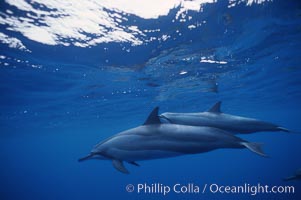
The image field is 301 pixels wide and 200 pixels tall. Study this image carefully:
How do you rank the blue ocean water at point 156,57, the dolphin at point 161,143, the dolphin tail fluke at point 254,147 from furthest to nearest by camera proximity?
the blue ocean water at point 156,57
the dolphin at point 161,143
the dolphin tail fluke at point 254,147

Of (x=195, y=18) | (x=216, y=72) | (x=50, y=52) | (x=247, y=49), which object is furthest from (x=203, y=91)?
(x=50, y=52)

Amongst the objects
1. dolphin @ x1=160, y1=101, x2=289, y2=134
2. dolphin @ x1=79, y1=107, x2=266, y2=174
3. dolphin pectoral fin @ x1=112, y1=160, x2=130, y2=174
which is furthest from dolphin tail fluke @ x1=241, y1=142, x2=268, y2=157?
dolphin pectoral fin @ x1=112, y1=160, x2=130, y2=174

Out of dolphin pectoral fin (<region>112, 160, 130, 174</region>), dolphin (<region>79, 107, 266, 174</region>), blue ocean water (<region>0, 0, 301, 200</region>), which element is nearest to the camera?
dolphin (<region>79, 107, 266, 174</region>)

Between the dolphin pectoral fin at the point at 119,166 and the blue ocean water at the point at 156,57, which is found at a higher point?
the blue ocean water at the point at 156,57

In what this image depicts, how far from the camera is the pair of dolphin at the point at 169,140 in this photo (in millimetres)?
4551

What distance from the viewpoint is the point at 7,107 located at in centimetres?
2359

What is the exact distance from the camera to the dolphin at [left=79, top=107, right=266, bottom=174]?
4.54 metres

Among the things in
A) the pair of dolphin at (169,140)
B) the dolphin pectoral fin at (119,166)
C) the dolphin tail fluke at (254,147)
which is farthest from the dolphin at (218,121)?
the dolphin pectoral fin at (119,166)

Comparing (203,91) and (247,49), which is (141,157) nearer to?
(247,49)

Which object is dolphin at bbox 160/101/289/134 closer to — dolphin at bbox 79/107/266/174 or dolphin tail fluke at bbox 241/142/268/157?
dolphin at bbox 79/107/266/174

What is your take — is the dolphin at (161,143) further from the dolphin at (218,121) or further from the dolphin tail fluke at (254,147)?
the dolphin at (218,121)

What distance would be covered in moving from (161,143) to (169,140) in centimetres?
19

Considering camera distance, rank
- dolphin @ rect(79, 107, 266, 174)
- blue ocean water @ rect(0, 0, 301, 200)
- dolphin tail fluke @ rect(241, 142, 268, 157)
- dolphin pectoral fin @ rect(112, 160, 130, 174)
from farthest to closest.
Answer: blue ocean water @ rect(0, 0, 301, 200)
dolphin pectoral fin @ rect(112, 160, 130, 174)
dolphin @ rect(79, 107, 266, 174)
dolphin tail fluke @ rect(241, 142, 268, 157)

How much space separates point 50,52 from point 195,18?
8.13m
